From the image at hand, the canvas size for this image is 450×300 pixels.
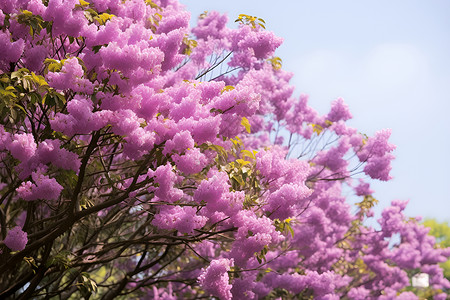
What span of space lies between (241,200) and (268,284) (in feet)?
19.4

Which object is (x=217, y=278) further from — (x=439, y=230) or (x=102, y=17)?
Result: (x=439, y=230)

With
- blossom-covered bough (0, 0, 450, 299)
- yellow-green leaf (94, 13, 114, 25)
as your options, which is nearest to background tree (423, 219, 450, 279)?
blossom-covered bough (0, 0, 450, 299)

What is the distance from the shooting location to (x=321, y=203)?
11750mm

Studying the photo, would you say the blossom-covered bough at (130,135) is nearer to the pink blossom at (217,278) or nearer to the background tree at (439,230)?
the pink blossom at (217,278)

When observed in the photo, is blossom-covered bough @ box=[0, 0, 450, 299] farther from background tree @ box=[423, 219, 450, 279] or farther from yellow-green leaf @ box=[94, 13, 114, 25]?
background tree @ box=[423, 219, 450, 279]

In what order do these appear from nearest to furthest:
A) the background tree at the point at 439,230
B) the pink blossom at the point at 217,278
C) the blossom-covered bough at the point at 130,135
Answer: the blossom-covered bough at the point at 130,135, the pink blossom at the point at 217,278, the background tree at the point at 439,230

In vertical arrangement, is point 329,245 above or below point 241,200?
above

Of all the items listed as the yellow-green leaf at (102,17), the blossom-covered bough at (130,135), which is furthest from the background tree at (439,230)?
the yellow-green leaf at (102,17)

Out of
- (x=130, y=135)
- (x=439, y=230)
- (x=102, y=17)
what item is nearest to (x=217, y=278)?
(x=130, y=135)

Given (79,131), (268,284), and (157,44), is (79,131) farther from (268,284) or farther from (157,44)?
(268,284)

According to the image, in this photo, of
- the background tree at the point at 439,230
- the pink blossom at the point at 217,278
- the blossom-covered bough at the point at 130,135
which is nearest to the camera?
the blossom-covered bough at the point at 130,135

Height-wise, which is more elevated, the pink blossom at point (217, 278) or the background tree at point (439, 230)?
the background tree at point (439, 230)

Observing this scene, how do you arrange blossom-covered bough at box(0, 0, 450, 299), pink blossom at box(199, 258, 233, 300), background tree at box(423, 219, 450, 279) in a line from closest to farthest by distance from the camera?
blossom-covered bough at box(0, 0, 450, 299), pink blossom at box(199, 258, 233, 300), background tree at box(423, 219, 450, 279)

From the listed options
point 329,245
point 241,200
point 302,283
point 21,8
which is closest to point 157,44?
point 21,8
